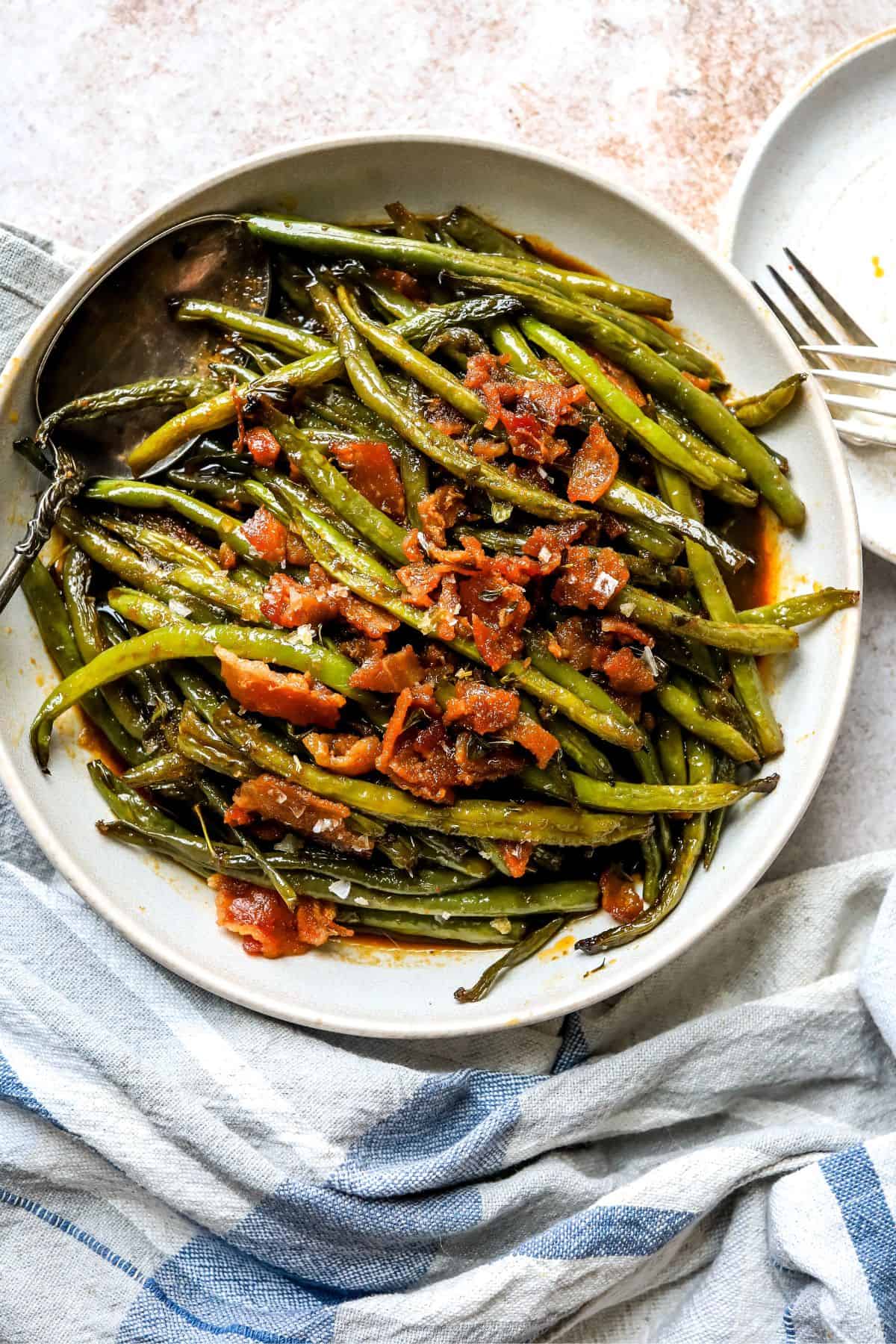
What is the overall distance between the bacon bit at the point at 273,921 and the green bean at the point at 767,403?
79.7 inches

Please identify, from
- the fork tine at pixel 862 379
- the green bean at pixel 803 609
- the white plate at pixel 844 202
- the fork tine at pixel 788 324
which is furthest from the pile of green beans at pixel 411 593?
the white plate at pixel 844 202

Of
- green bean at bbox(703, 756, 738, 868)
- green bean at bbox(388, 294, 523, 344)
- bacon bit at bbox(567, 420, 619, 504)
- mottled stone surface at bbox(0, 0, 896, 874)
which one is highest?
mottled stone surface at bbox(0, 0, 896, 874)

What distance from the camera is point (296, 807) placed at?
316 cm

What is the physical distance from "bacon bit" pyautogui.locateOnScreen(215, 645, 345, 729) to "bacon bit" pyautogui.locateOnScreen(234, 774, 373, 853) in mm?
200

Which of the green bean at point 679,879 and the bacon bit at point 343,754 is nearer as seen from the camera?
the bacon bit at point 343,754

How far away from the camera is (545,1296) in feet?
11.4

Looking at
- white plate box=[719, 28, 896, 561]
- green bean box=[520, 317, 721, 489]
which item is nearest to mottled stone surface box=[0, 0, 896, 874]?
white plate box=[719, 28, 896, 561]

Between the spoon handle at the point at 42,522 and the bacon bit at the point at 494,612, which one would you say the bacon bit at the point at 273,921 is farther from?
the spoon handle at the point at 42,522

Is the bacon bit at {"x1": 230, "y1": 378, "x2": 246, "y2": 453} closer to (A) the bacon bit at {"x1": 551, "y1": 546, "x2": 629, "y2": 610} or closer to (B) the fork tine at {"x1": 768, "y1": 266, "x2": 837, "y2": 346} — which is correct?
(A) the bacon bit at {"x1": 551, "y1": 546, "x2": 629, "y2": 610}

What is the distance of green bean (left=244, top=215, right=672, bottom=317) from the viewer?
3.34 metres

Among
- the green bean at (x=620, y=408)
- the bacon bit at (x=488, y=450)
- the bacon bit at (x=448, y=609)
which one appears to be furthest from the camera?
the green bean at (x=620, y=408)

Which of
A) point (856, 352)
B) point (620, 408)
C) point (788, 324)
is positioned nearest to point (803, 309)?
point (788, 324)

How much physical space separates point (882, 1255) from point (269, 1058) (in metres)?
2.06

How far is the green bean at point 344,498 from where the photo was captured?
3.14m
